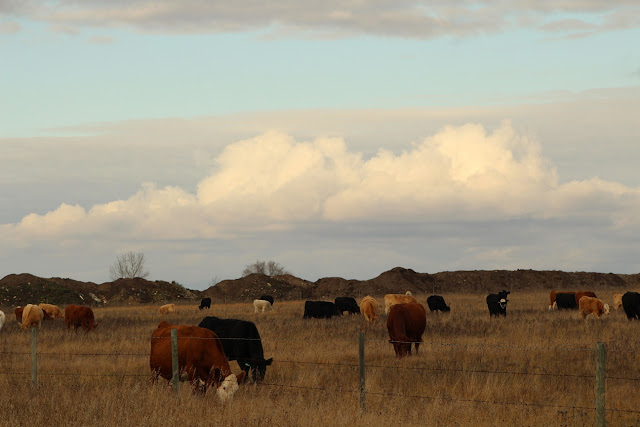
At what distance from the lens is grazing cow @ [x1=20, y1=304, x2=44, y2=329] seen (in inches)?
1265

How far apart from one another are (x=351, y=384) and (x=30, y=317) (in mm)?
21866

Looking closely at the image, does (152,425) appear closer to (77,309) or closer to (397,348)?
(397,348)

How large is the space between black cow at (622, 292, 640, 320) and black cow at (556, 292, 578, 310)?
5.92 metres

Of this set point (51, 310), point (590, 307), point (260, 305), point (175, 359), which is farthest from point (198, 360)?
point (260, 305)

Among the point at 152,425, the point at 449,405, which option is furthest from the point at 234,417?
the point at 449,405

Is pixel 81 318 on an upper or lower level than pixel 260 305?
lower

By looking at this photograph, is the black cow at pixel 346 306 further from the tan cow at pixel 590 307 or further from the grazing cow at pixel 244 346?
the grazing cow at pixel 244 346

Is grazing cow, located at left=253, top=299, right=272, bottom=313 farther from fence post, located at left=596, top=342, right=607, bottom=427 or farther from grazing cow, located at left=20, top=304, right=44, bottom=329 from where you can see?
fence post, located at left=596, top=342, right=607, bottom=427

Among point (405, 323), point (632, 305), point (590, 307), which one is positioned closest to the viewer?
point (405, 323)

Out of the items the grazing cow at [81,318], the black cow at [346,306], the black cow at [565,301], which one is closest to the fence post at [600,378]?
the grazing cow at [81,318]

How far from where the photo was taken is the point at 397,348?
772 inches

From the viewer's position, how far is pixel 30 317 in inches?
1281

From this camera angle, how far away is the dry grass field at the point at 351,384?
11289mm

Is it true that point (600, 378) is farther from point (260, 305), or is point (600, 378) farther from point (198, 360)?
point (260, 305)
